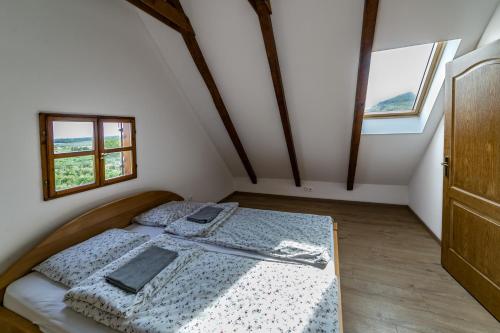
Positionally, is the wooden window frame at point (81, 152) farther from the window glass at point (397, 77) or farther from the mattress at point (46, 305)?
the window glass at point (397, 77)

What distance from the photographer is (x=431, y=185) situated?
10.2 ft

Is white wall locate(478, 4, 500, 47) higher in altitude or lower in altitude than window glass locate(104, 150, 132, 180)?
higher

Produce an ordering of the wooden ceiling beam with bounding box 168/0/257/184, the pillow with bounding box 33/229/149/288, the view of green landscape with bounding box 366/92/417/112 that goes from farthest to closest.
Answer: the view of green landscape with bounding box 366/92/417/112 → the wooden ceiling beam with bounding box 168/0/257/184 → the pillow with bounding box 33/229/149/288

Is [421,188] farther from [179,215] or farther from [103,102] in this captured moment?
[103,102]

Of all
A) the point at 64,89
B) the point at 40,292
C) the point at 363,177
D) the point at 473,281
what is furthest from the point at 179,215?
the point at 363,177

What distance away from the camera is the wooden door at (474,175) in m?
1.72

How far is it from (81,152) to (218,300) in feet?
5.61

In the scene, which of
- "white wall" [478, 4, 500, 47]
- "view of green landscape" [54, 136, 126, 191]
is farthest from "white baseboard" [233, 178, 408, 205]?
"view of green landscape" [54, 136, 126, 191]

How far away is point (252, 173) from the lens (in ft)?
15.3

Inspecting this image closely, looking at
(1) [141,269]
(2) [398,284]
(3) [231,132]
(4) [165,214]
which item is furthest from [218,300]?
(3) [231,132]

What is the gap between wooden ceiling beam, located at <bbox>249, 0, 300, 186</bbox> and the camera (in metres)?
2.09

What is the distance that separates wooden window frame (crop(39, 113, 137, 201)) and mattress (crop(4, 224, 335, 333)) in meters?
0.60

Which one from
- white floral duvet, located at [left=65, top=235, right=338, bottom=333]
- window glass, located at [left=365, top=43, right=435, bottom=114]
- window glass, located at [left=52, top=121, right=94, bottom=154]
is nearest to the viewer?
white floral duvet, located at [left=65, top=235, right=338, bottom=333]

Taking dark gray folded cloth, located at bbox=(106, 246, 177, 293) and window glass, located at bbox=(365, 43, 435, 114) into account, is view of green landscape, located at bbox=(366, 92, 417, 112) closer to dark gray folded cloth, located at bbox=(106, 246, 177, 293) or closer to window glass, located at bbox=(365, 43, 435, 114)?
window glass, located at bbox=(365, 43, 435, 114)
